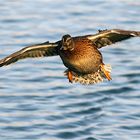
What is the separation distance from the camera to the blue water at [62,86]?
620 inches

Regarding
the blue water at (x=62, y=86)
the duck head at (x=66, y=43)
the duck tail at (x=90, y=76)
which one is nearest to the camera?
the duck head at (x=66, y=43)

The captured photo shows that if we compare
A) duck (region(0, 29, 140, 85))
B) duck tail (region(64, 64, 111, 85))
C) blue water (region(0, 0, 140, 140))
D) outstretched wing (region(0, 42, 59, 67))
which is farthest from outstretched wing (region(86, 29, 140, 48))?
blue water (region(0, 0, 140, 140))

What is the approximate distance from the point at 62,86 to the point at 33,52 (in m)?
6.58

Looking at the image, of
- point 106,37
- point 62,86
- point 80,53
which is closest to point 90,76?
point 80,53

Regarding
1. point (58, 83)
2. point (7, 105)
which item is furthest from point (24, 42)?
point (7, 105)

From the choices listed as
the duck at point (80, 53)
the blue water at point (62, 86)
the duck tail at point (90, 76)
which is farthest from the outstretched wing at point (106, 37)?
the blue water at point (62, 86)

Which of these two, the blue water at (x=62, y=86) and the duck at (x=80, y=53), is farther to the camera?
the blue water at (x=62, y=86)

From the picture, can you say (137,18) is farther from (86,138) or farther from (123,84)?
(86,138)

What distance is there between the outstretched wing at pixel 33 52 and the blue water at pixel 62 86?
160 inches

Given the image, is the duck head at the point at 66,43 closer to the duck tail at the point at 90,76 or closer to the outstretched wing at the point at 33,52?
the outstretched wing at the point at 33,52

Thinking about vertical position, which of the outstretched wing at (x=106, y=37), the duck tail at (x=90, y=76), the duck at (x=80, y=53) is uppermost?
the outstretched wing at (x=106, y=37)

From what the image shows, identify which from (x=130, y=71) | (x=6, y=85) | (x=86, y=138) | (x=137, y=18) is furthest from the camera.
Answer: (x=137, y=18)

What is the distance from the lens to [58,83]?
17.9 meters

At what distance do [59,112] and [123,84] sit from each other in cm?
227
